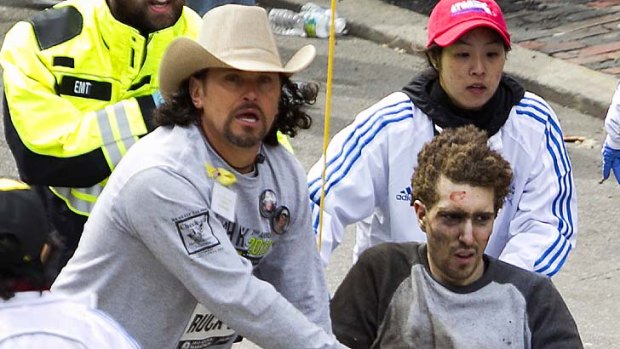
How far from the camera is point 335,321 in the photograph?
5.02 meters

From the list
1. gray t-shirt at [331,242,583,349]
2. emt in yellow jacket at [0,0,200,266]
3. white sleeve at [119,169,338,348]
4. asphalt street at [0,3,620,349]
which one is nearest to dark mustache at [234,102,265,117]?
white sleeve at [119,169,338,348]

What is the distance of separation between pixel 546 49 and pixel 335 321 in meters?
6.96

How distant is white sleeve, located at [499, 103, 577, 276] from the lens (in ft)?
17.9

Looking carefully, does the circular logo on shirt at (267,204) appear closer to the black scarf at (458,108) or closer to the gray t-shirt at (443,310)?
the gray t-shirt at (443,310)

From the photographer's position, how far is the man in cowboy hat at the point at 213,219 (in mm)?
4387

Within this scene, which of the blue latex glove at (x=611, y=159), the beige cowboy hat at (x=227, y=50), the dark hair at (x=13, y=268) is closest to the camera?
the dark hair at (x=13, y=268)

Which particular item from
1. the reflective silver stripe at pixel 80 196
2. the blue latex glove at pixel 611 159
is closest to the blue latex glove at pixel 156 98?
the reflective silver stripe at pixel 80 196

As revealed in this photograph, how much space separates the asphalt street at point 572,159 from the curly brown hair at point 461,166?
2381mm

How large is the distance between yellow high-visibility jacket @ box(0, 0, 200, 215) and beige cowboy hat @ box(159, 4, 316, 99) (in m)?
0.83

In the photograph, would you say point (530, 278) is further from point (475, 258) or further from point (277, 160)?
point (277, 160)

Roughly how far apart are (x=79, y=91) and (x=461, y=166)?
4.59 ft

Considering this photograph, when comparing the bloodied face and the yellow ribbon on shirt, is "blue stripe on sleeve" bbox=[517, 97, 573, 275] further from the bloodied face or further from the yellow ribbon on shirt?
the yellow ribbon on shirt

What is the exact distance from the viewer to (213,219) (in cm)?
445

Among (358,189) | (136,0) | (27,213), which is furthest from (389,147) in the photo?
(27,213)
